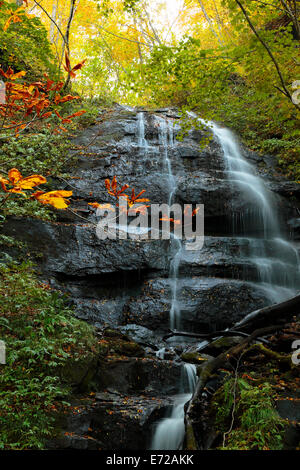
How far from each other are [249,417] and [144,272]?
4922 millimetres

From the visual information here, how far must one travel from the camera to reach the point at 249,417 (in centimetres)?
302

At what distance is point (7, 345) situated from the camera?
144 inches

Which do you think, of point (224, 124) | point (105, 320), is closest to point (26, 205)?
point (105, 320)

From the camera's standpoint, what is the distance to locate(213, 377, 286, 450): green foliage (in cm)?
281

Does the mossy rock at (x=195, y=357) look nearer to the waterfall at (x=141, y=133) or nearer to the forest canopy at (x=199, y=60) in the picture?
the forest canopy at (x=199, y=60)

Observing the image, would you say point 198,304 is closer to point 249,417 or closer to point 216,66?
point 249,417

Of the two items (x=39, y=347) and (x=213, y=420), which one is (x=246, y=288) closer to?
(x=213, y=420)

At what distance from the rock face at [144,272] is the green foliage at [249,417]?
98cm

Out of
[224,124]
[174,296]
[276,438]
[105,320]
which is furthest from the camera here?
[224,124]

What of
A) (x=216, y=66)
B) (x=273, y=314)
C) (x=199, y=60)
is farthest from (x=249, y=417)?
(x=199, y=60)

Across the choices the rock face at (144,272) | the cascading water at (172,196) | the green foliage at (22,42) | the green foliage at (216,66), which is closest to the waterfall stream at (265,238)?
the rock face at (144,272)

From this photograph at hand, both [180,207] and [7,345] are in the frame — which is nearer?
[7,345]

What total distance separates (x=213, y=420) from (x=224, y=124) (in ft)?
44.8

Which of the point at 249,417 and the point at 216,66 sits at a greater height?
the point at 216,66
